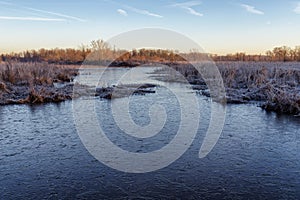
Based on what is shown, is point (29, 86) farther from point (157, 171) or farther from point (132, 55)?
point (132, 55)

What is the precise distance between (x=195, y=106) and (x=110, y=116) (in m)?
5.30

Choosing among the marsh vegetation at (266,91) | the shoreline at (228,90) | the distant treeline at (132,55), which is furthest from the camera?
the distant treeline at (132,55)

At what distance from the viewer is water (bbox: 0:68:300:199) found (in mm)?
5816

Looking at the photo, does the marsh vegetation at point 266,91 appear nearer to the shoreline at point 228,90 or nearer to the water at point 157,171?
the shoreline at point 228,90

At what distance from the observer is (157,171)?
6969mm

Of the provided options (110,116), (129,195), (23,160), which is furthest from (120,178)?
(110,116)

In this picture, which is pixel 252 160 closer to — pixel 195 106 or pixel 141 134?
pixel 141 134

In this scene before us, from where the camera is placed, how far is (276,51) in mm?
74500

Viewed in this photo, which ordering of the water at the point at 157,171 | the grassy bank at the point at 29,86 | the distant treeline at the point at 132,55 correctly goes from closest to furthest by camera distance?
the water at the point at 157,171, the grassy bank at the point at 29,86, the distant treeline at the point at 132,55

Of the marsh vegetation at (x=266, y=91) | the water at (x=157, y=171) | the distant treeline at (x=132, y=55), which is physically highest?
the distant treeline at (x=132, y=55)

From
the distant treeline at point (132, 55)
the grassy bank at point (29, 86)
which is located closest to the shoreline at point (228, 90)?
the grassy bank at point (29, 86)

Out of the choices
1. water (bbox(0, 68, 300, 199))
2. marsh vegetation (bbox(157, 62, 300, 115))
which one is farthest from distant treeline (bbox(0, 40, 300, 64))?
water (bbox(0, 68, 300, 199))

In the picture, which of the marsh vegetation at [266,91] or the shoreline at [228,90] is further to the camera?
the shoreline at [228,90]

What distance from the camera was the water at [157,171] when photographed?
19.1 feet
